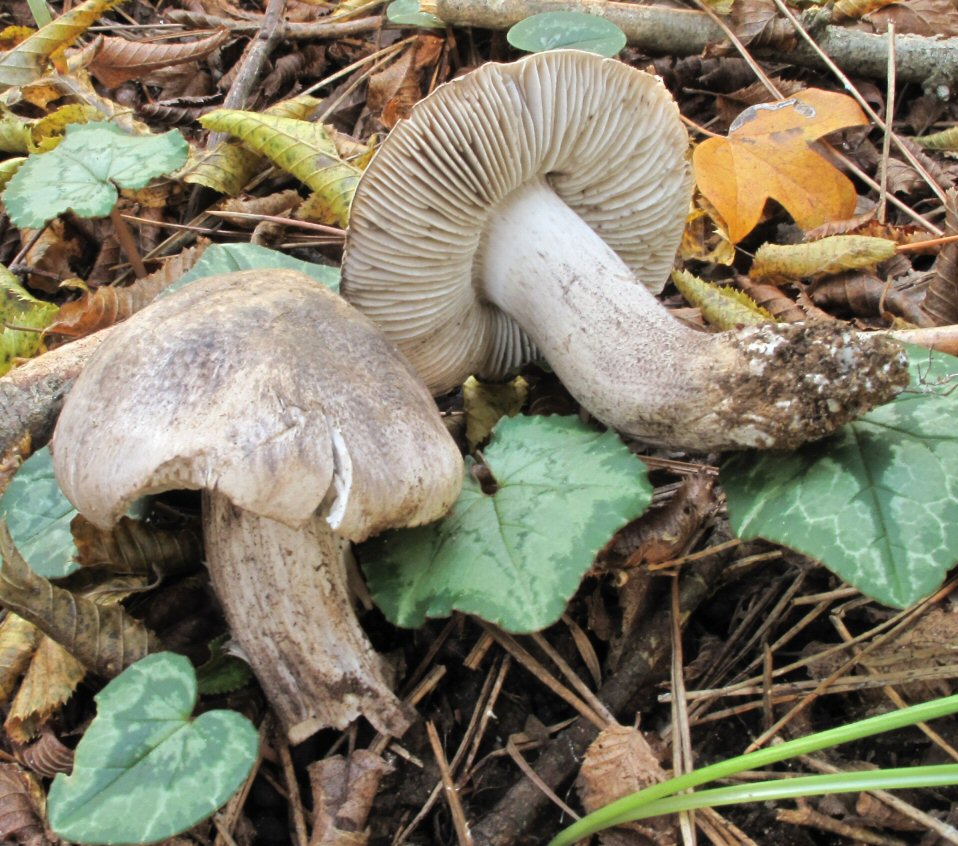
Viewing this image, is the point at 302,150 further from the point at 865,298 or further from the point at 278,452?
the point at 865,298

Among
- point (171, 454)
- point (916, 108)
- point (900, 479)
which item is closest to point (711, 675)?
point (900, 479)

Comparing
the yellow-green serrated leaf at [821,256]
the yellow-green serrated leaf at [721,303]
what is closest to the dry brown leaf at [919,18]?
the yellow-green serrated leaf at [821,256]

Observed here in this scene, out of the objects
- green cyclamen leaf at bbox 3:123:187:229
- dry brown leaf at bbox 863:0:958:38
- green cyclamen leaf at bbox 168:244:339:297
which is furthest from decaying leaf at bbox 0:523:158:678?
dry brown leaf at bbox 863:0:958:38

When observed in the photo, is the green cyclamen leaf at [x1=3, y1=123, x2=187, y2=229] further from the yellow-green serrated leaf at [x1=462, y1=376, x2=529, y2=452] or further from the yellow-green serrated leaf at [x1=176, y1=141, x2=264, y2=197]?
the yellow-green serrated leaf at [x1=462, y1=376, x2=529, y2=452]

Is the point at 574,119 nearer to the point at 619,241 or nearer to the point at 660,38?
the point at 619,241

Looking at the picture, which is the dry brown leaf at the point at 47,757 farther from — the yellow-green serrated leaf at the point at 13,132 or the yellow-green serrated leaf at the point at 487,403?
the yellow-green serrated leaf at the point at 13,132

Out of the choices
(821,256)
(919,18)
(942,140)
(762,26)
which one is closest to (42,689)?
(821,256)

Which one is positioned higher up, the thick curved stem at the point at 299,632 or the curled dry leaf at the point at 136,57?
the curled dry leaf at the point at 136,57
